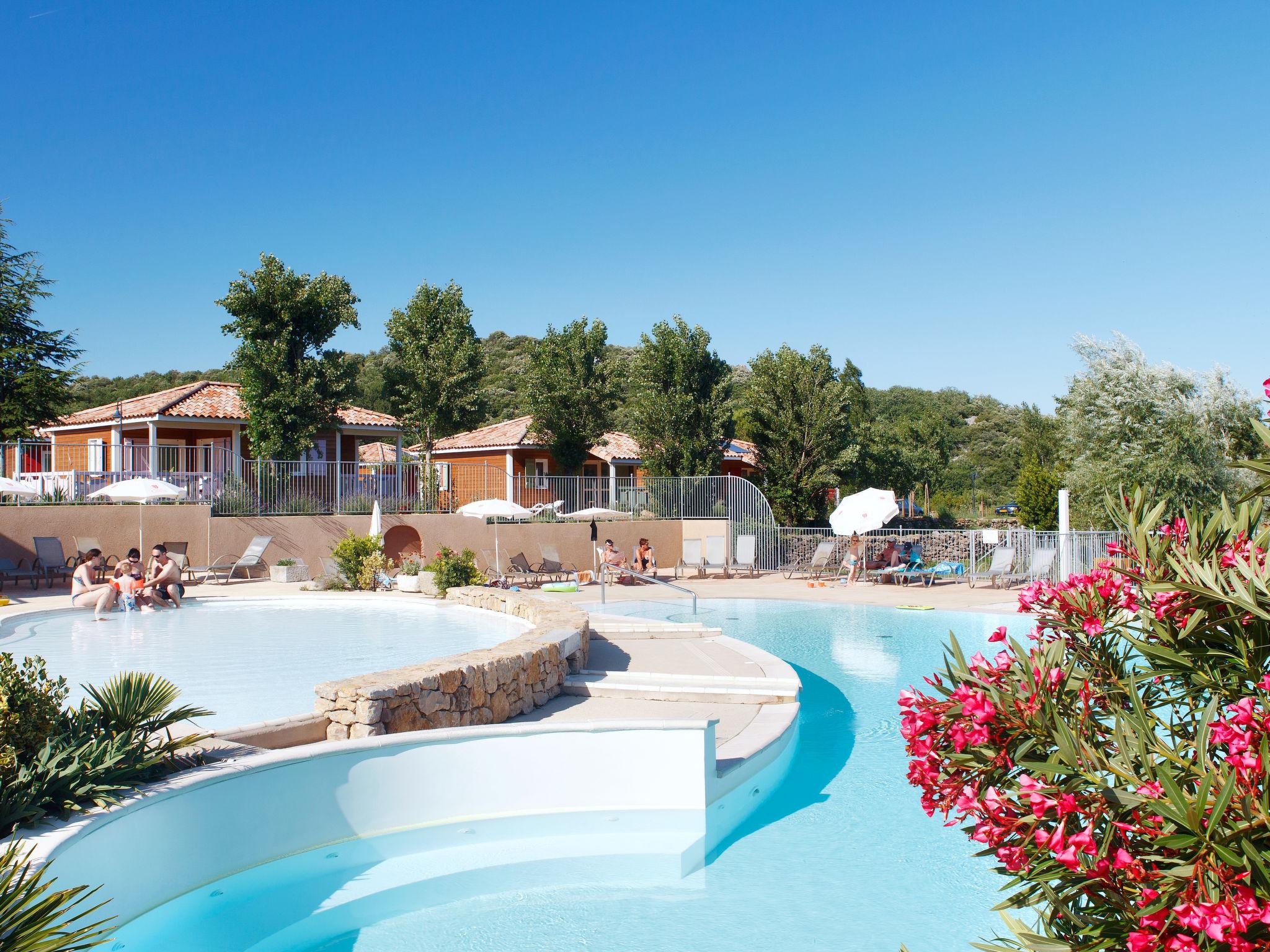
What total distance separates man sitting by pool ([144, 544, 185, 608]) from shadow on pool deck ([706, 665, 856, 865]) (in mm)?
10982

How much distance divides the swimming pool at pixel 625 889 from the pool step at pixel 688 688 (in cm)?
138

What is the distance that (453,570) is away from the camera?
16.3 m

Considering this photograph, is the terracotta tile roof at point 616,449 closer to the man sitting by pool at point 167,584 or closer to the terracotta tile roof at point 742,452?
the terracotta tile roof at point 742,452

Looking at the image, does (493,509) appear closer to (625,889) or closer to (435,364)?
(435,364)

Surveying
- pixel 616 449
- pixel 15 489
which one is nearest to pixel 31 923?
pixel 15 489

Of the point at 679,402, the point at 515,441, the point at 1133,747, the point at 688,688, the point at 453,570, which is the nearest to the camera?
the point at 1133,747

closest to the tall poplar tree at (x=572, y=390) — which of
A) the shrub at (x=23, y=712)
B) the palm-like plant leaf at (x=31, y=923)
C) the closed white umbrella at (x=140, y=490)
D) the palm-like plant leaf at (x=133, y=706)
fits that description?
the closed white umbrella at (x=140, y=490)

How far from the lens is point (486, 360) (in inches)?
1208

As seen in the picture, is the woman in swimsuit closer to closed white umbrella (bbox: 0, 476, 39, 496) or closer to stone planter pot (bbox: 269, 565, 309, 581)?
closed white umbrella (bbox: 0, 476, 39, 496)

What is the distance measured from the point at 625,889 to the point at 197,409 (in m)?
27.0

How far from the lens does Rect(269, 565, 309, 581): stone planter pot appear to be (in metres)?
19.4

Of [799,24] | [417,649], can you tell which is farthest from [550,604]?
[799,24]

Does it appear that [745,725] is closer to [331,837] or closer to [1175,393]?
[331,837]

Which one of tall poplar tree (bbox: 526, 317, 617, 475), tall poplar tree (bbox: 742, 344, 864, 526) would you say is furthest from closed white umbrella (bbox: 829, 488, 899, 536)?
tall poplar tree (bbox: 526, 317, 617, 475)
